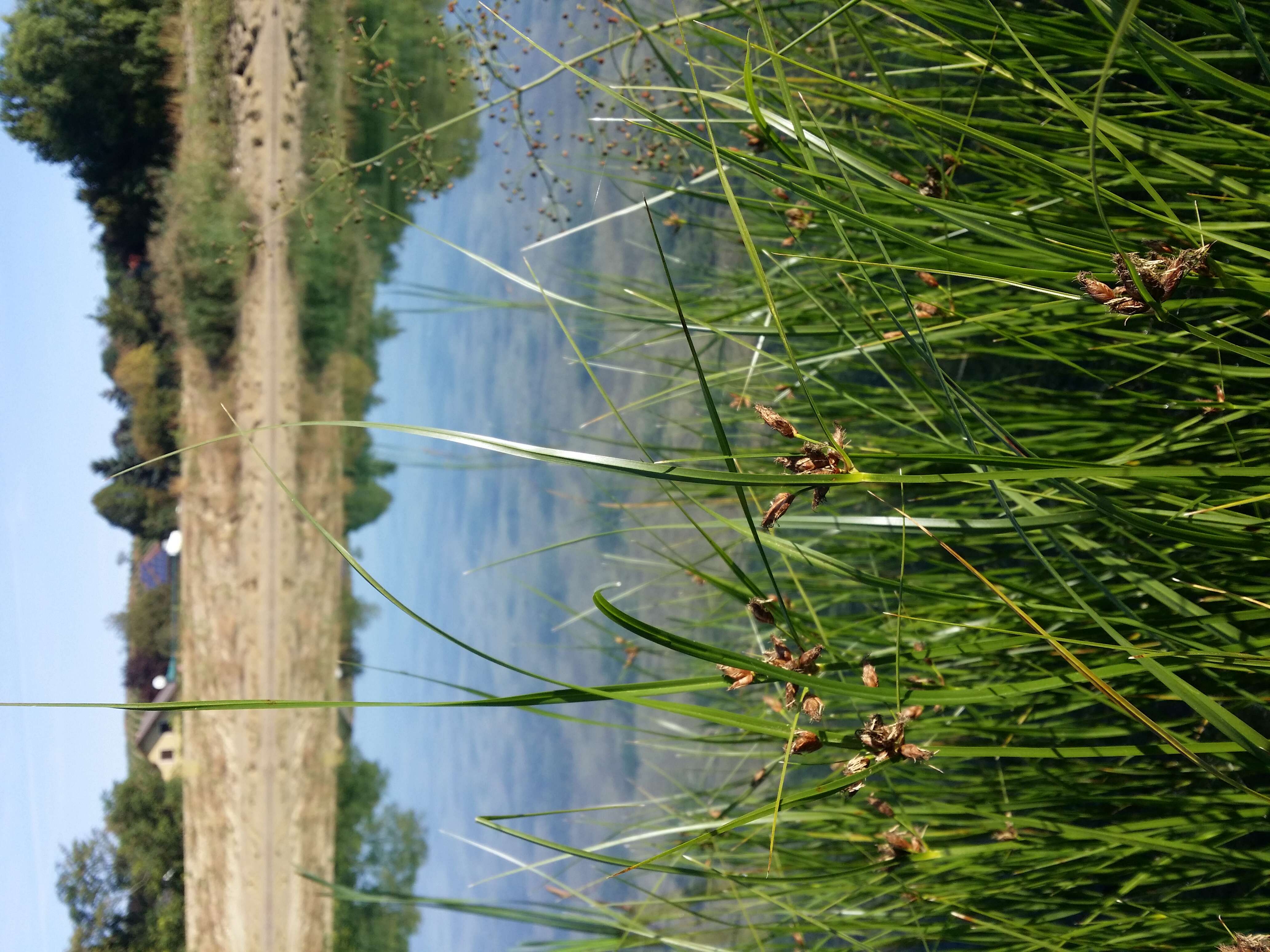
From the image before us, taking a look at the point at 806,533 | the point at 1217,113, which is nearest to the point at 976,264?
the point at 1217,113

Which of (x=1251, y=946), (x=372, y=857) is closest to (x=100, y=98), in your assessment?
(x=372, y=857)

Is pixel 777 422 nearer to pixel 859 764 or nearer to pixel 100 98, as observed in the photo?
pixel 859 764

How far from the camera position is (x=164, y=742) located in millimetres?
2641

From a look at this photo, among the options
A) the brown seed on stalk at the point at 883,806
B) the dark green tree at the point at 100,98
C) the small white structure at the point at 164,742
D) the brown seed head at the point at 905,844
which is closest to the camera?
the brown seed head at the point at 905,844

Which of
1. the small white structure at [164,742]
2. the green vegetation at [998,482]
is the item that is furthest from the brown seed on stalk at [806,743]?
the small white structure at [164,742]

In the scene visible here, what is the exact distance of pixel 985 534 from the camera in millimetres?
813

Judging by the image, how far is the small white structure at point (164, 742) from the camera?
8.56ft

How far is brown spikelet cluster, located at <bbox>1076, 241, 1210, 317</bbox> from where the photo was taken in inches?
11.8

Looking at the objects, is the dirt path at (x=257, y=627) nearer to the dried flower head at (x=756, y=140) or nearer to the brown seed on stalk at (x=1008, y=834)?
the dried flower head at (x=756, y=140)

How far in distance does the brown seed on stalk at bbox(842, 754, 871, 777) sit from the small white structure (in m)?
2.81

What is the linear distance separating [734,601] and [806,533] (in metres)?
0.19

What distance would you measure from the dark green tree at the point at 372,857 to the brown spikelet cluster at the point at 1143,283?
8.80ft

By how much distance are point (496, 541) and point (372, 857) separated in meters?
1.20

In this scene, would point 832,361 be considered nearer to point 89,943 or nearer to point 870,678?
point 870,678
